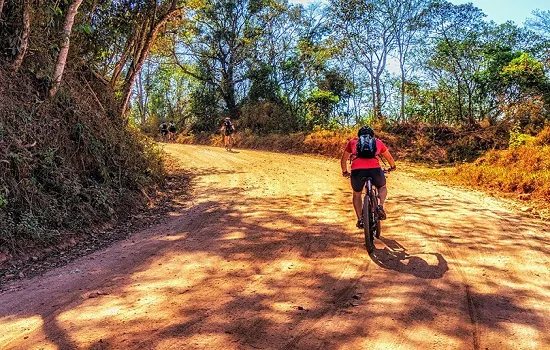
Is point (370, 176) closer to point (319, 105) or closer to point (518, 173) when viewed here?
point (518, 173)

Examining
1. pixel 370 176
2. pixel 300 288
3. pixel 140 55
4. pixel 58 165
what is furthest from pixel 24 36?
pixel 300 288

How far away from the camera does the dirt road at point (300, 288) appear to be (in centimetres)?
335

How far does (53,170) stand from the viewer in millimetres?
7023

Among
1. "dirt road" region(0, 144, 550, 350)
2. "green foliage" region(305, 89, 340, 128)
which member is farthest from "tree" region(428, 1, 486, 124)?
"dirt road" region(0, 144, 550, 350)

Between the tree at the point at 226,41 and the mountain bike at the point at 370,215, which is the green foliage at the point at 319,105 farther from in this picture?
the mountain bike at the point at 370,215

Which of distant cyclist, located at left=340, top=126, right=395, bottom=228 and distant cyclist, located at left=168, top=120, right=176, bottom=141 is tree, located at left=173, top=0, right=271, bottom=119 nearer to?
distant cyclist, located at left=168, top=120, right=176, bottom=141

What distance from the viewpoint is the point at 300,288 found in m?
4.34

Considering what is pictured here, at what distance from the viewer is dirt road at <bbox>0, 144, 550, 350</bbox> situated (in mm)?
3350

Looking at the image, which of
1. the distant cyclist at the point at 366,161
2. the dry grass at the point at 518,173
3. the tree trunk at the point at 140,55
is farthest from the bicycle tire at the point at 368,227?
the tree trunk at the point at 140,55

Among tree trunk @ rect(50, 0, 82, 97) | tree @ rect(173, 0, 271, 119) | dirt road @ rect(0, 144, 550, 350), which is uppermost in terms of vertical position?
tree @ rect(173, 0, 271, 119)

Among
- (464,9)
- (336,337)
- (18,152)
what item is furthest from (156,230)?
(464,9)

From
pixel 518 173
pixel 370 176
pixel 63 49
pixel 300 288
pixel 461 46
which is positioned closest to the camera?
pixel 300 288

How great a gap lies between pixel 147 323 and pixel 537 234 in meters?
5.90

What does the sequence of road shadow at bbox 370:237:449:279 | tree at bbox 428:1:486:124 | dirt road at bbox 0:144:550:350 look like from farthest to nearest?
1. tree at bbox 428:1:486:124
2. road shadow at bbox 370:237:449:279
3. dirt road at bbox 0:144:550:350
